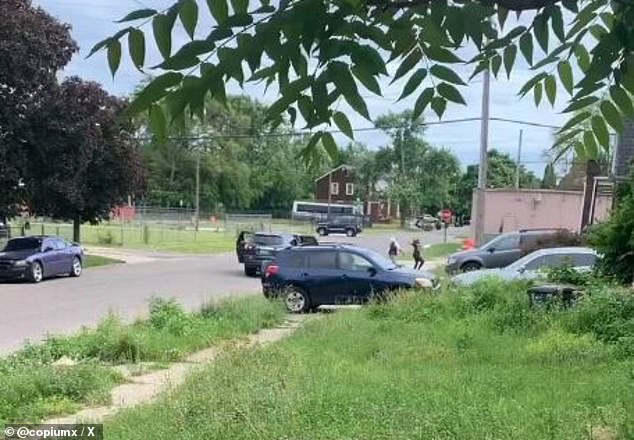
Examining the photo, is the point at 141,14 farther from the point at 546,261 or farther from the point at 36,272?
the point at 36,272

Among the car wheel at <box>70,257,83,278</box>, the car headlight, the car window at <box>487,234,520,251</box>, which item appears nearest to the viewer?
the car headlight

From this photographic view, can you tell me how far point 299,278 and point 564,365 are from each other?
10.7 meters

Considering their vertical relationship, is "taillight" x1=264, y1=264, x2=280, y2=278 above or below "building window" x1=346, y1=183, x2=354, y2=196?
below

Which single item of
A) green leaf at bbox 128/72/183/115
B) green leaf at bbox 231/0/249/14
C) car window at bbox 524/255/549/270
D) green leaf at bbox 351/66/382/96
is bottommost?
car window at bbox 524/255/549/270

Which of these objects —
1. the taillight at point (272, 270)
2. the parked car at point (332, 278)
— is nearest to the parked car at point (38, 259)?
the taillight at point (272, 270)

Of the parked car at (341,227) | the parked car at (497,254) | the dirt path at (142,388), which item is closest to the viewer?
the dirt path at (142,388)

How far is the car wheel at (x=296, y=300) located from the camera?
19062mm

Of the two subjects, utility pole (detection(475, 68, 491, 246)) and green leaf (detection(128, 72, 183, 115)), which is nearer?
green leaf (detection(128, 72, 183, 115))

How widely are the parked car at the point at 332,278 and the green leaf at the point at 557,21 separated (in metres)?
16.2

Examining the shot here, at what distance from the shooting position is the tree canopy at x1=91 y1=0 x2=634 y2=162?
2.06 m

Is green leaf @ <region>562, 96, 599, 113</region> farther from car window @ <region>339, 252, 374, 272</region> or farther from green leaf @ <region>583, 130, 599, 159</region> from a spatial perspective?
car window @ <region>339, 252, 374, 272</region>

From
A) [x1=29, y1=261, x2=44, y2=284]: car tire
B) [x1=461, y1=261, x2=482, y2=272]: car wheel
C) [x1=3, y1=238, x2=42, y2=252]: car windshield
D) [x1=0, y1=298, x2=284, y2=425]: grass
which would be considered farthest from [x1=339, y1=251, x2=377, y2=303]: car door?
[x1=3, y1=238, x2=42, y2=252]: car windshield

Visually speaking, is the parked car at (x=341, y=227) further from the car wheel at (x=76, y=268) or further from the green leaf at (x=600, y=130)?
the green leaf at (x=600, y=130)

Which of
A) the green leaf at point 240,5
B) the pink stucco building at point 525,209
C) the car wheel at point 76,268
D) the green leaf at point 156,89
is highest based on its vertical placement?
the green leaf at point 240,5
